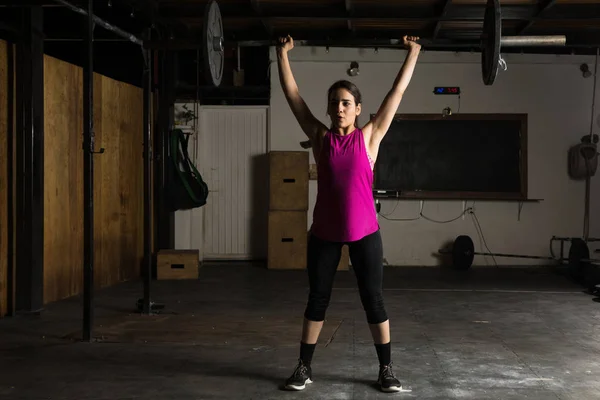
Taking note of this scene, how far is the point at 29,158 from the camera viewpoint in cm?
492

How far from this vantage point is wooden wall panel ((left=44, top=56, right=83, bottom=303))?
5.39 metres

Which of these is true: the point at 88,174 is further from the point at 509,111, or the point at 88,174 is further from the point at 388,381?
the point at 509,111

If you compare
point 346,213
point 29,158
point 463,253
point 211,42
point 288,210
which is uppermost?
point 211,42

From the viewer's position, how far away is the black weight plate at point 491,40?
11.1 ft

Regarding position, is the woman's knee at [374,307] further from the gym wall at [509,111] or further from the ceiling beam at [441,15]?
the gym wall at [509,111]

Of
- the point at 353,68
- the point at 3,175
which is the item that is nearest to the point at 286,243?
the point at 353,68

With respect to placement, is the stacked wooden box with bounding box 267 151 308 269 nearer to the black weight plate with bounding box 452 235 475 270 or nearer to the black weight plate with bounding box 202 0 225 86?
the black weight plate with bounding box 452 235 475 270

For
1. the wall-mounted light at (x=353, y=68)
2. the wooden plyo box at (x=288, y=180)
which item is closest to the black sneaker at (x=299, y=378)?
the wooden plyo box at (x=288, y=180)

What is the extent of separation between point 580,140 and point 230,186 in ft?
13.3

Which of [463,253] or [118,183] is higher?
[118,183]

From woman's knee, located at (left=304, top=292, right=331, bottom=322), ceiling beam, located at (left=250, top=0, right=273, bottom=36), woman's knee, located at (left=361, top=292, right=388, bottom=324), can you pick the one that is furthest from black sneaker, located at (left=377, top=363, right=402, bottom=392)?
ceiling beam, located at (left=250, top=0, right=273, bottom=36)

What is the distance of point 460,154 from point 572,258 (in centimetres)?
175

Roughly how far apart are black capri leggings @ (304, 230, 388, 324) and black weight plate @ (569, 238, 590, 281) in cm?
→ 451

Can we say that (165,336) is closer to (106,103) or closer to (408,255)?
(106,103)
